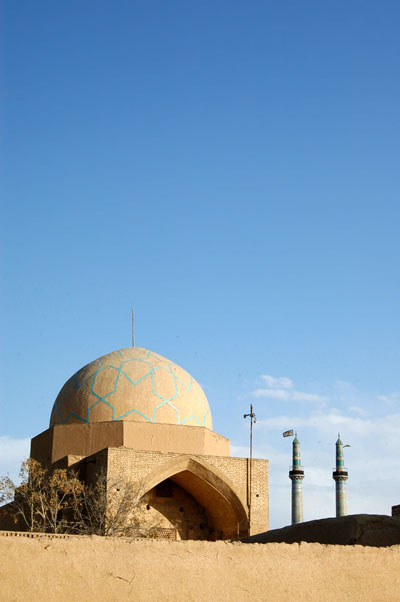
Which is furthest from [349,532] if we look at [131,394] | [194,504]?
[131,394]

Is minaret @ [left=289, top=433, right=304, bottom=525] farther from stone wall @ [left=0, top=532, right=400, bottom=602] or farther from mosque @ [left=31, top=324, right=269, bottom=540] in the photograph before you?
stone wall @ [left=0, top=532, right=400, bottom=602]

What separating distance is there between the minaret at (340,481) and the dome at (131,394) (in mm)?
15089

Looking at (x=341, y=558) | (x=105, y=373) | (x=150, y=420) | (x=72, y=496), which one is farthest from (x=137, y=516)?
(x=341, y=558)

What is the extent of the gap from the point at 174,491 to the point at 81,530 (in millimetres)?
3199

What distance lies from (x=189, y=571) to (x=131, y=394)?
12326 mm

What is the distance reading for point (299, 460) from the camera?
108 ft

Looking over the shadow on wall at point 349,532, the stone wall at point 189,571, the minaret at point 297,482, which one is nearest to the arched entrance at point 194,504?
the shadow on wall at point 349,532

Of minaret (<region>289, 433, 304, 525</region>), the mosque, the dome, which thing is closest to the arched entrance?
the mosque

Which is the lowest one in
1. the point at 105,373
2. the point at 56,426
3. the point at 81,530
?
the point at 81,530

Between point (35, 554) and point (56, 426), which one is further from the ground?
point (56, 426)

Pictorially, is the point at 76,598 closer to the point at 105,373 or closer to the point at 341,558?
the point at 341,558

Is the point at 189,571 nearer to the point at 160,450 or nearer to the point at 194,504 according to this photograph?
the point at 160,450

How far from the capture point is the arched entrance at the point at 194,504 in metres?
16.6

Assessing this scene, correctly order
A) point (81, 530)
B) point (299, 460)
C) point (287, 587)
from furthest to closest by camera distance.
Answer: point (299, 460)
point (81, 530)
point (287, 587)
